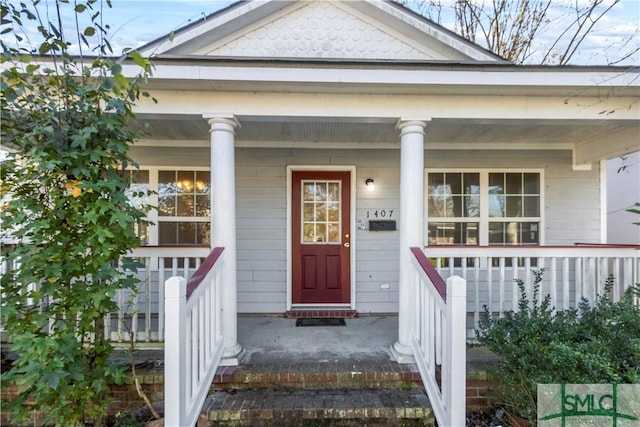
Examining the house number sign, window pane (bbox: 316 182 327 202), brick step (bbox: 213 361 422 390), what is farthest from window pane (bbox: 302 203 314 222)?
brick step (bbox: 213 361 422 390)

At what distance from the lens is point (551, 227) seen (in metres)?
4.32

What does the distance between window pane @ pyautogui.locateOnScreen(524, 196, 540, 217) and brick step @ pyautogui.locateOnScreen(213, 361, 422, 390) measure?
10.00 feet

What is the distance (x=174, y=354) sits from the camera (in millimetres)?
1822

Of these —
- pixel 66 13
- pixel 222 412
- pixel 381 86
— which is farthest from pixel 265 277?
pixel 66 13

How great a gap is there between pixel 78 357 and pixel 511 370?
9.90 ft

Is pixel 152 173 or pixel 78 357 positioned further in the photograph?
pixel 152 173

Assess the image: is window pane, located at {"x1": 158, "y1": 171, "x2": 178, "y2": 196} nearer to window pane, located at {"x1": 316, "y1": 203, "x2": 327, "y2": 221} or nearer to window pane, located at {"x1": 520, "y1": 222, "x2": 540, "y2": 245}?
window pane, located at {"x1": 316, "y1": 203, "x2": 327, "y2": 221}

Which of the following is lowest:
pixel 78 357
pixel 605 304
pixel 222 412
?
pixel 222 412

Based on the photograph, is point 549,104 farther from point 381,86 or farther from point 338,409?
point 338,409

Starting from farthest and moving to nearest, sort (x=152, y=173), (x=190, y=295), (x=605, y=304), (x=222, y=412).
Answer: (x=152, y=173)
(x=605, y=304)
(x=222, y=412)
(x=190, y=295)

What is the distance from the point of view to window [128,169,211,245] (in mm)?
4176

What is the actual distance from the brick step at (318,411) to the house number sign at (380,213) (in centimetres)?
231

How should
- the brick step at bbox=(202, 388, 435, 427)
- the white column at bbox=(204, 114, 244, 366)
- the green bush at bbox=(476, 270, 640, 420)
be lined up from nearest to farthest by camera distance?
the green bush at bbox=(476, 270, 640, 420), the brick step at bbox=(202, 388, 435, 427), the white column at bbox=(204, 114, 244, 366)

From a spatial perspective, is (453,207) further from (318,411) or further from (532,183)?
(318,411)
